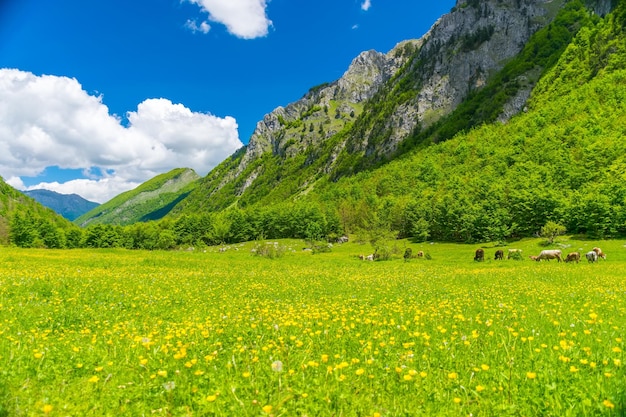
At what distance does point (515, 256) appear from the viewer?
5225 cm

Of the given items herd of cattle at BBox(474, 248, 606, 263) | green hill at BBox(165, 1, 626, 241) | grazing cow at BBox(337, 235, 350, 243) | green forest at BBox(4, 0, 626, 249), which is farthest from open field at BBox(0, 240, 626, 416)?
grazing cow at BBox(337, 235, 350, 243)

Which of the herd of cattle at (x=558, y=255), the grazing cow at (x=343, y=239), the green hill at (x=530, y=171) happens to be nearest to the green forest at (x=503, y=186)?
the green hill at (x=530, y=171)

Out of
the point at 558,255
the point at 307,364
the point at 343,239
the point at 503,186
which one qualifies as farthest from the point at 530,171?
the point at 307,364

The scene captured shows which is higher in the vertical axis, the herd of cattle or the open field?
the open field

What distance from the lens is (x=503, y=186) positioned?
354 feet

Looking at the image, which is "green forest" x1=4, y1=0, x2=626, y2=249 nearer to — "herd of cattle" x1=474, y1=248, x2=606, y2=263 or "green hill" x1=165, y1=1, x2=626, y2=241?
"green hill" x1=165, y1=1, x2=626, y2=241

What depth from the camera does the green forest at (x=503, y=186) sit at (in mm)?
87438

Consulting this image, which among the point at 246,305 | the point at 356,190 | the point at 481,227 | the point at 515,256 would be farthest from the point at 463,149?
the point at 246,305

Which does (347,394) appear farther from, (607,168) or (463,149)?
(463,149)

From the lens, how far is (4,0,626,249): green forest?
87438 mm

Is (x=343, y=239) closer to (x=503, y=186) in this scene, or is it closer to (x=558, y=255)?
(x=503, y=186)

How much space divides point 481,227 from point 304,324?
95681 mm

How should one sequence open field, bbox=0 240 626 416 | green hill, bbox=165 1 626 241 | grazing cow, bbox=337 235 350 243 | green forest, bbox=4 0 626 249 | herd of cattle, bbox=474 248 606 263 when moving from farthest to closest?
grazing cow, bbox=337 235 350 243, green forest, bbox=4 0 626 249, green hill, bbox=165 1 626 241, herd of cattle, bbox=474 248 606 263, open field, bbox=0 240 626 416

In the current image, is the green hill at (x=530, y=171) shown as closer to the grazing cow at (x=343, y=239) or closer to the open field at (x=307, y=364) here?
the grazing cow at (x=343, y=239)
